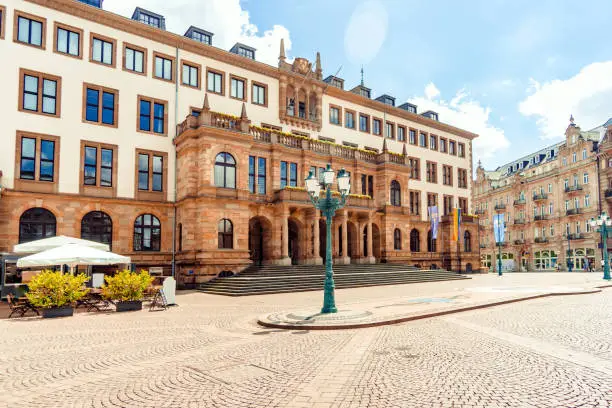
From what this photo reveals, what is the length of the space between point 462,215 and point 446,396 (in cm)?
4543

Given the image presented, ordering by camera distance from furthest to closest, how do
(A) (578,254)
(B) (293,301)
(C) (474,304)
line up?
(A) (578,254)
(B) (293,301)
(C) (474,304)

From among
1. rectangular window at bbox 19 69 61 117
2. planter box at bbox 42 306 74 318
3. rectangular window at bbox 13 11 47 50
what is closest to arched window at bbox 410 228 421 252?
rectangular window at bbox 19 69 61 117

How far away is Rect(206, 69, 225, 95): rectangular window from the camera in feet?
108

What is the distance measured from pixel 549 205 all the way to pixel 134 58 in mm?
63999

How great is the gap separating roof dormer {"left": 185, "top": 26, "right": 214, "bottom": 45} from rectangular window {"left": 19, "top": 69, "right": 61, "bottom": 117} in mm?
10910

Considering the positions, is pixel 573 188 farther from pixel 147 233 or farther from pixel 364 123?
pixel 147 233

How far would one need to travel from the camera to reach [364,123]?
4350 cm

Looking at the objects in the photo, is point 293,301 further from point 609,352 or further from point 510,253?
point 510,253

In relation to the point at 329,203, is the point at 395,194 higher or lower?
higher

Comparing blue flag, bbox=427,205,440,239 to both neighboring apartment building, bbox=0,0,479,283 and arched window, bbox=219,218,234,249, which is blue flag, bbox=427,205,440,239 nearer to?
neighboring apartment building, bbox=0,0,479,283

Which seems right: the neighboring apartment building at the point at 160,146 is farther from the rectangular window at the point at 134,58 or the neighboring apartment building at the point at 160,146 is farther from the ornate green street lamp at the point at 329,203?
the ornate green street lamp at the point at 329,203

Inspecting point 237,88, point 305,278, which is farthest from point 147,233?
point 237,88

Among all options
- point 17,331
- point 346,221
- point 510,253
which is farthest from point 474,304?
point 510,253

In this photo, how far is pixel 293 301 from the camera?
65.3ft
